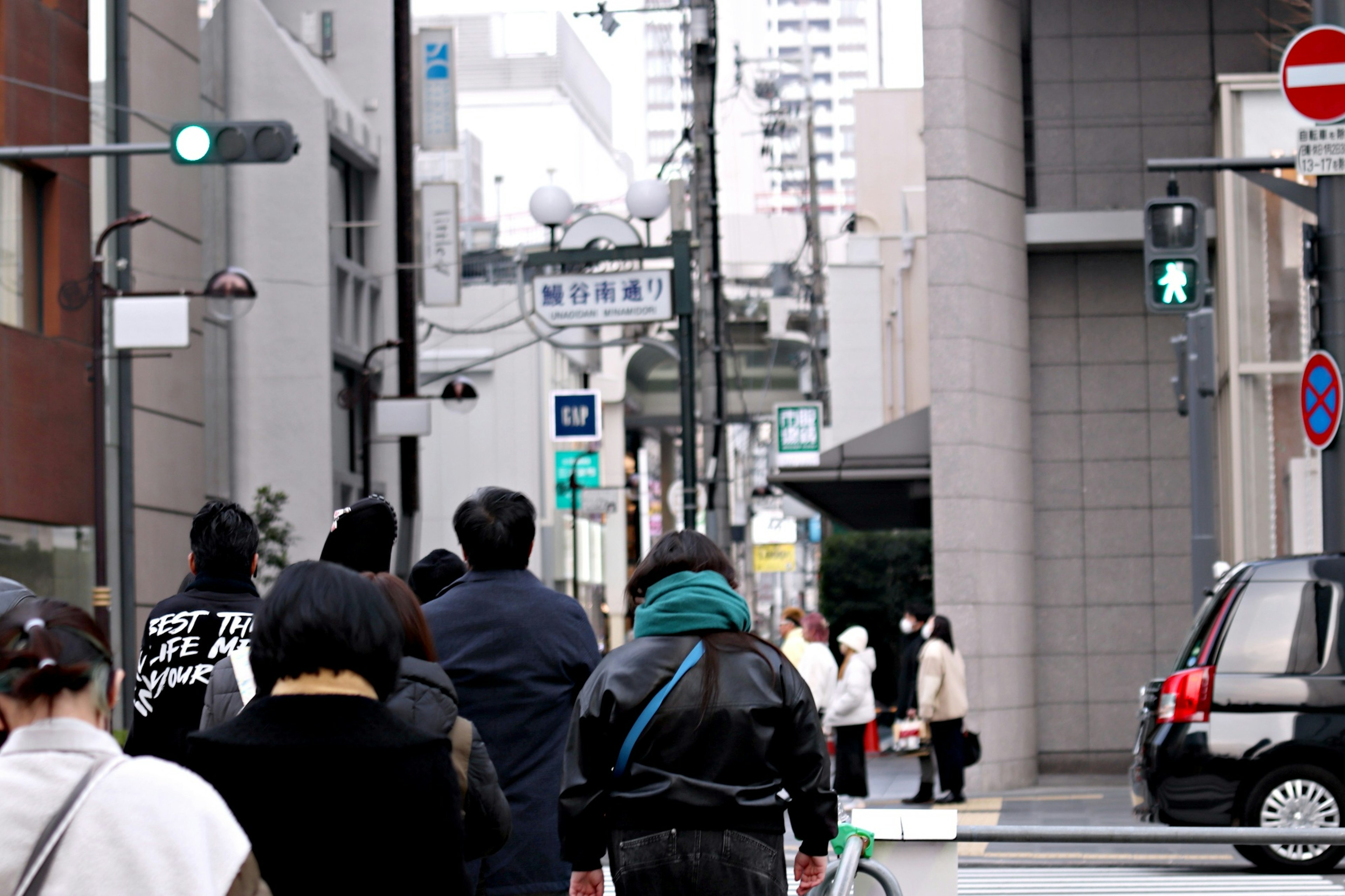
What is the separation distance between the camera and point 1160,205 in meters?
13.4

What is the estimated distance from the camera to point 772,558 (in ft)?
129

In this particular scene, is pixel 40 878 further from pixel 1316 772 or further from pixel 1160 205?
pixel 1160 205

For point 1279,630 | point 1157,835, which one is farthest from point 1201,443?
point 1157,835

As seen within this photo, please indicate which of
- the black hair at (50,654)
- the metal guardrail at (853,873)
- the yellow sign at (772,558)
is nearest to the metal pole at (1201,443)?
the metal guardrail at (853,873)

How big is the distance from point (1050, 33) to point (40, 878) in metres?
17.2

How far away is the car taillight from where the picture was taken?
10.0m

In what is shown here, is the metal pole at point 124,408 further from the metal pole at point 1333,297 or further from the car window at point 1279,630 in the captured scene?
the metal pole at point 1333,297

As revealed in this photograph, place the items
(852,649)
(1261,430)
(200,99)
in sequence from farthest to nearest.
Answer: (200,99) → (1261,430) → (852,649)

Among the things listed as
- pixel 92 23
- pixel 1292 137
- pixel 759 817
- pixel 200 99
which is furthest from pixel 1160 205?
pixel 200 99

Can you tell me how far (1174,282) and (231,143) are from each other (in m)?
7.58

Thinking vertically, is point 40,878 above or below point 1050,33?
below

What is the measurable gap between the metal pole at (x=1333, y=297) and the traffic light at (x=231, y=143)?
305 inches

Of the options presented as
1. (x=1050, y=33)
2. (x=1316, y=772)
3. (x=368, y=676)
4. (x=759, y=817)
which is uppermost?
(x=1050, y=33)

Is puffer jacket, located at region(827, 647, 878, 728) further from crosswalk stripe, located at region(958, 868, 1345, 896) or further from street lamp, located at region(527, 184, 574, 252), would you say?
street lamp, located at region(527, 184, 574, 252)
